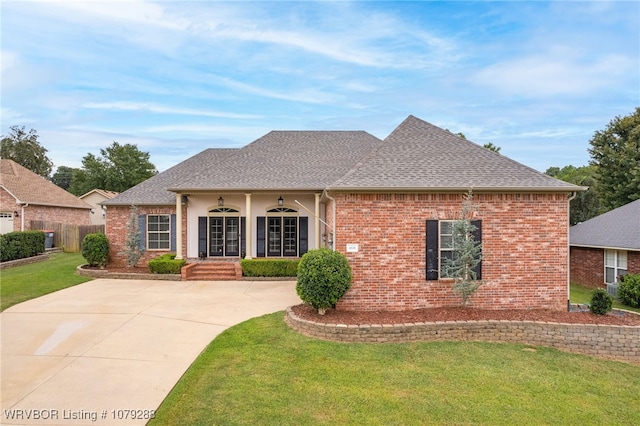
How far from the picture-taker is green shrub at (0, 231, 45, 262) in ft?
49.3

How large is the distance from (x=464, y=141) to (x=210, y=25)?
28.8 feet

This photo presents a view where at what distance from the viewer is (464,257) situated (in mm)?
7617

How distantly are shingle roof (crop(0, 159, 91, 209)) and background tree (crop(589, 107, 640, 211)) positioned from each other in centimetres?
3833

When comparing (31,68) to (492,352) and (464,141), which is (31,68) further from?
(492,352)

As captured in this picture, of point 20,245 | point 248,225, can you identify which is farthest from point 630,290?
point 20,245

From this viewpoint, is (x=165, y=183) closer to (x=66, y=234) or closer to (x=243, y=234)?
(x=243, y=234)

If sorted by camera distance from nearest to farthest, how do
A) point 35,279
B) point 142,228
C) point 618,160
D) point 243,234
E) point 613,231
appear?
point 35,279 → point 613,231 → point 243,234 → point 142,228 → point 618,160

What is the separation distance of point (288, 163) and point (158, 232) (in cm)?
658

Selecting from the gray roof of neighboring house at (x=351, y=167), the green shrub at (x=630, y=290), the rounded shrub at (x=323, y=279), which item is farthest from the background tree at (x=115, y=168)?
the green shrub at (x=630, y=290)

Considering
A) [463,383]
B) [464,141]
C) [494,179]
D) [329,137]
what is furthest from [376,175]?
[329,137]

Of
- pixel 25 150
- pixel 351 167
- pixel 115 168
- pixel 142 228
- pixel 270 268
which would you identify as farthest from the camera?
pixel 115 168

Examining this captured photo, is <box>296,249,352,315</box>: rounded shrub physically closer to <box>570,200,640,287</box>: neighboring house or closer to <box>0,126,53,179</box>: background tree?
<box>570,200,640,287</box>: neighboring house

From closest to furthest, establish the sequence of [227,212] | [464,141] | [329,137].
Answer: [464,141], [227,212], [329,137]

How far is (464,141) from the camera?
10.1m
